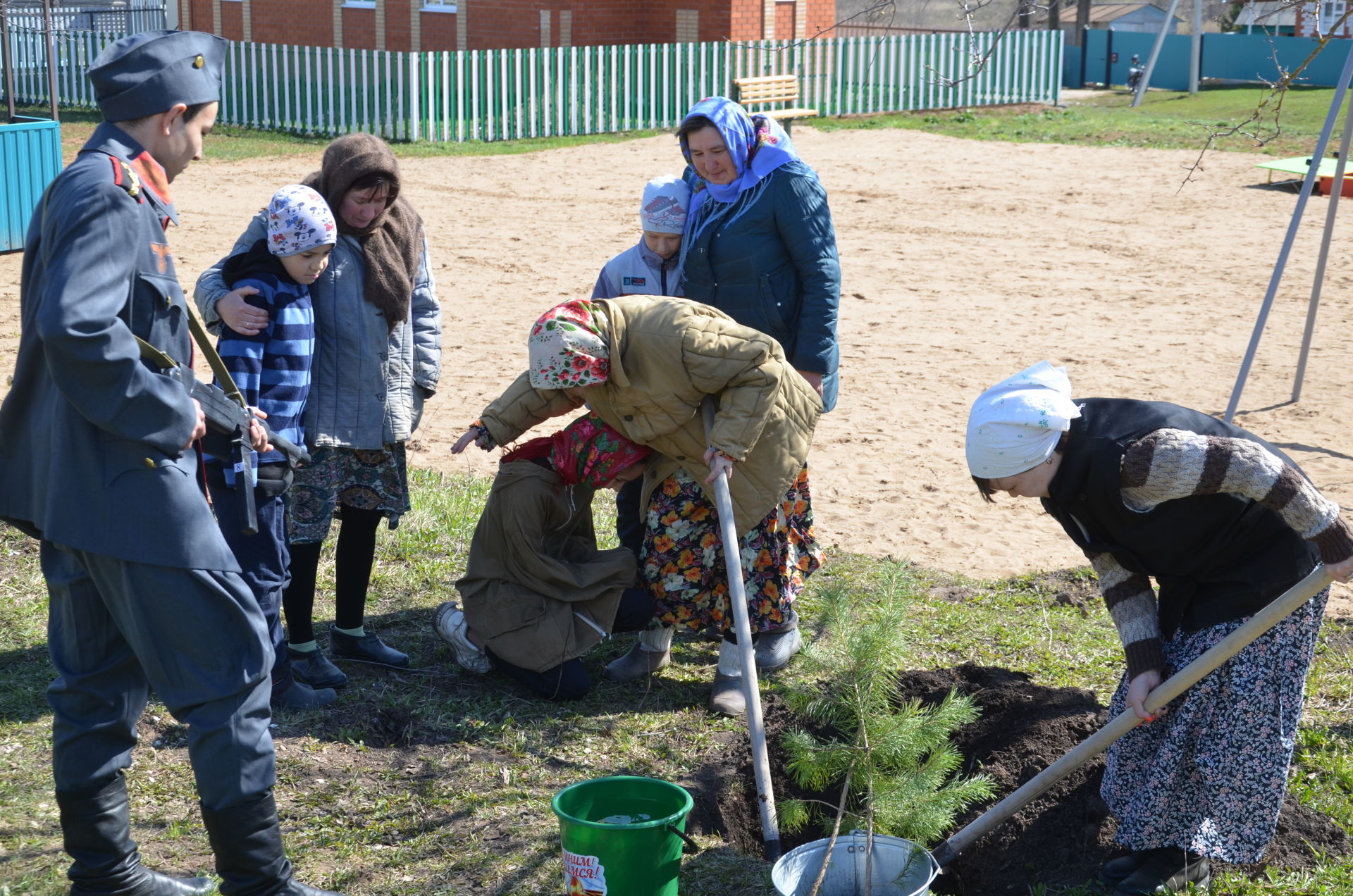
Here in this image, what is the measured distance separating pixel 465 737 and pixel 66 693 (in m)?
1.37

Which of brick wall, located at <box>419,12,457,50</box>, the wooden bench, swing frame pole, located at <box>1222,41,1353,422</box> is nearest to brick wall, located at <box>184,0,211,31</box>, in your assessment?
brick wall, located at <box>419,12,457,50</box>

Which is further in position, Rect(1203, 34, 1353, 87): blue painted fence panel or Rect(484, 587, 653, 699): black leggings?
Rect(1203, 34, 1353, 87): blue painted fence panel

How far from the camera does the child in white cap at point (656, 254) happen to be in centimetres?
446

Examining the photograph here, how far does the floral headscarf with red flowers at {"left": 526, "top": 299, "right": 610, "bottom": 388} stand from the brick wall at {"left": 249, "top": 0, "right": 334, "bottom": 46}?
2428 centimetres

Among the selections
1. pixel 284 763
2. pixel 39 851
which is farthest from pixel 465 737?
pixel 39 851

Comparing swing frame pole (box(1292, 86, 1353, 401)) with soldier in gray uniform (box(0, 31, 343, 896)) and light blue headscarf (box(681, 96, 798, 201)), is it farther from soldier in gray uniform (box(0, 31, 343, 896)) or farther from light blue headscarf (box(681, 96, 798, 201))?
soldier in gray uniform (box(0, 31, 343, 896))

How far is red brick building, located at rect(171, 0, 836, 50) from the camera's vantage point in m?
22.7

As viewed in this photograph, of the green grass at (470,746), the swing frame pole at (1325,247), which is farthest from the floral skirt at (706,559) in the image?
the swing frame pole at (1325,247)

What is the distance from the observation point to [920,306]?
33.0 ft

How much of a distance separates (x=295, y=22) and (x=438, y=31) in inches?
141

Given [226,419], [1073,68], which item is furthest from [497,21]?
[226,419]

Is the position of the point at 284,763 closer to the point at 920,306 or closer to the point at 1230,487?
the point at 1230,487

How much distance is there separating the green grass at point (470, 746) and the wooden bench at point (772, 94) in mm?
15016

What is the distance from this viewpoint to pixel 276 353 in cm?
367
